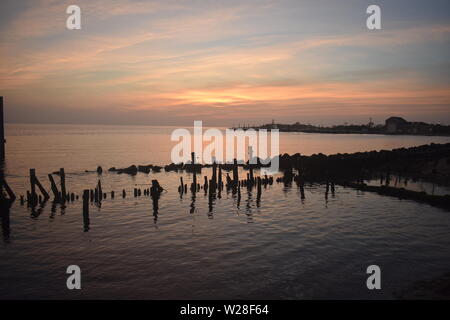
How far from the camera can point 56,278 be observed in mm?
13992

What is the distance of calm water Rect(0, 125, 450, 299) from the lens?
43.4 ft

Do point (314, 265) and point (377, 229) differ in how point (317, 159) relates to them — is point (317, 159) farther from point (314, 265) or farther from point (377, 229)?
point (314, 265)

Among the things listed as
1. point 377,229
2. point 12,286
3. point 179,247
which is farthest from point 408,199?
point 12,286

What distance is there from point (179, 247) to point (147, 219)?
255 inches

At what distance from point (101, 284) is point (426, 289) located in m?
13.1

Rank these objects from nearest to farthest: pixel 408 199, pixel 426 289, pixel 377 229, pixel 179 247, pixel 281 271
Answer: pixel 426 289, pixel 281 271, pixel 179 247, pixel 377 229, pixel 408 199

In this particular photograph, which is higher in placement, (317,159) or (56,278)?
(317,159)

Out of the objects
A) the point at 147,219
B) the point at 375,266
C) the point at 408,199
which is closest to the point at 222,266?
the point at 375,266

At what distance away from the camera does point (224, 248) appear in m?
17.7

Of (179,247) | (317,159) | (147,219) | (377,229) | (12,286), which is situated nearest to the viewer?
(12,286)

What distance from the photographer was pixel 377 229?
2108 centimetres

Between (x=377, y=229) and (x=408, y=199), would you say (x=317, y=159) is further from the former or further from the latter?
(x=377, y=229)

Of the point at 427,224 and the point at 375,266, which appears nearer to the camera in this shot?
the point at 375,266

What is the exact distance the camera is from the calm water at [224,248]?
43.4ft
